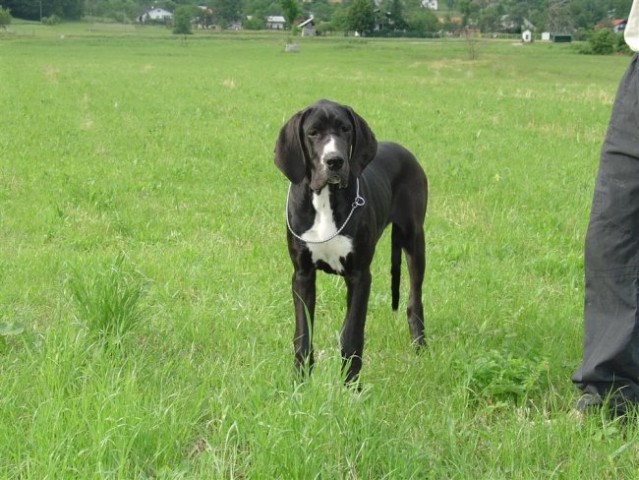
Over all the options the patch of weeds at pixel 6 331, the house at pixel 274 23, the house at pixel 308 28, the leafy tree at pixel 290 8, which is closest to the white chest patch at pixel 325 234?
the patch of weeds at pixel 6 331

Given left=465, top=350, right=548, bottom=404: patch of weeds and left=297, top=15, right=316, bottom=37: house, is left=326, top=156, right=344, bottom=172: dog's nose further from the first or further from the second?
left=297, top=15, right=316, bottom=37: house

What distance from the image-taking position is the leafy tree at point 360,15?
106 metres

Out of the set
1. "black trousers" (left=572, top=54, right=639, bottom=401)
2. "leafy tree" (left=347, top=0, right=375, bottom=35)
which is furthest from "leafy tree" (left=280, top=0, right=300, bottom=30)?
"black trousers" (left=572, top=54, right=639, bottom=401)

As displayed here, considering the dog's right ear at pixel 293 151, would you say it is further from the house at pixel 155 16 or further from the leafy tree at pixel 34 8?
the house at pixel 155 16

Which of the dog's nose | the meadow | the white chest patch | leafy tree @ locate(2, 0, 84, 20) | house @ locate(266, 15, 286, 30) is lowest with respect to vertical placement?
house @ locate(266, 15, 286, 30)

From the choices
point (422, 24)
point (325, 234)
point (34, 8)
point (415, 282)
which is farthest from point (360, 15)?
point (325, 234)

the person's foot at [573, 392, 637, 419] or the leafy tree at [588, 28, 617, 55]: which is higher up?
the person's foot at [573, 392, 637, 419]

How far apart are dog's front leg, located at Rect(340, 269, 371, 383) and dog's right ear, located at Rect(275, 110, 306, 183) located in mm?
622

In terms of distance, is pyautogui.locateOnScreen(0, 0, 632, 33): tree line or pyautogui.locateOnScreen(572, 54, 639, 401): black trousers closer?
pyautogui.locateOnScreen(572, 54, 639, 401): black trousers

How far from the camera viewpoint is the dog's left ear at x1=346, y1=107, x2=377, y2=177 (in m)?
4.31

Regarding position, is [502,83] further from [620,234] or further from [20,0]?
[20,0]

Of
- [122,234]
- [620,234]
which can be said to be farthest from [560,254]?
[122,234]

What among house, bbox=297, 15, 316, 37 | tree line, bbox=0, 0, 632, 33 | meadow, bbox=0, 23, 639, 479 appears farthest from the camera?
house, bbox=297, 15, 316, 37

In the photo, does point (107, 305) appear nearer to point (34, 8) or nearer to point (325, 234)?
point (325, 234)
